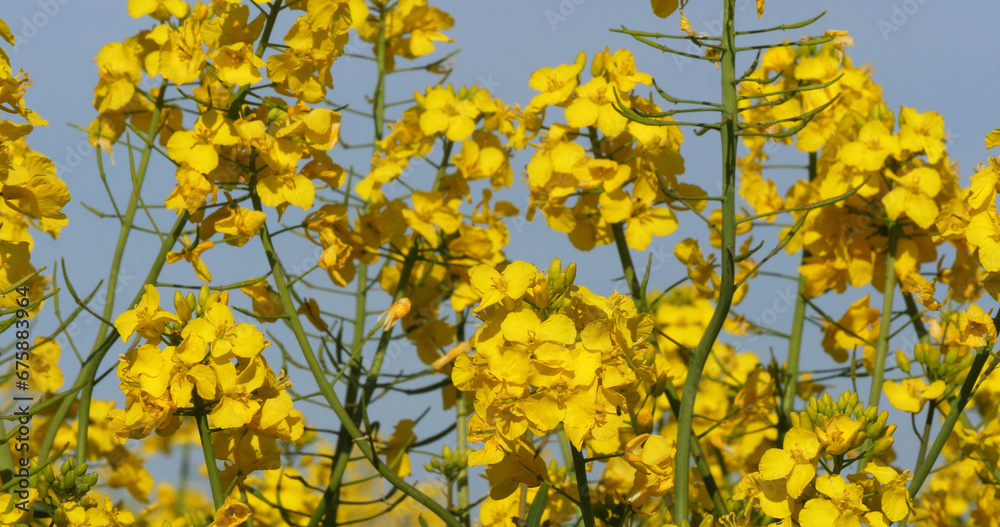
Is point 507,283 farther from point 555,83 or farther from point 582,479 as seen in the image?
point 555,83

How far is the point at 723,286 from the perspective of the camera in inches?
59.8

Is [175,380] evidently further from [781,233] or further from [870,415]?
[781,233]

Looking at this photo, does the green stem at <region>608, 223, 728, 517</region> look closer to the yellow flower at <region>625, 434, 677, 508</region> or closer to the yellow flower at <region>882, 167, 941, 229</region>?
the yellow flower at <region>625, 434, 677, 508</region>

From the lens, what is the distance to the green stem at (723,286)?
1.52 metres

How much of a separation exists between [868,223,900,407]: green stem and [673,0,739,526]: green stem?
Result: 0.74 meters

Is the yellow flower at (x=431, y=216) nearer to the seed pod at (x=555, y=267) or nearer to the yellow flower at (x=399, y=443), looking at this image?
the yellow flower at (x=399, y=443)

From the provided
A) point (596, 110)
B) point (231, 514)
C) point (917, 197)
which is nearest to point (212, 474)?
point (231, 514)

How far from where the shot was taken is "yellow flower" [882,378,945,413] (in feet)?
7.14

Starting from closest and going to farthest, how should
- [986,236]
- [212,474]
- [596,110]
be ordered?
[212,474], [986,236], [596,110]

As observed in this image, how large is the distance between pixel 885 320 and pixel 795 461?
85 centimetres

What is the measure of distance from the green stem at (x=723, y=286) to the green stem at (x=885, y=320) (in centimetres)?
74

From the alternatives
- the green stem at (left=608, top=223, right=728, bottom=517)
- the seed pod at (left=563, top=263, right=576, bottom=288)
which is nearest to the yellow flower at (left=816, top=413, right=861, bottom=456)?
the green stem at (left=608, top=223, right=728, bottom=517)

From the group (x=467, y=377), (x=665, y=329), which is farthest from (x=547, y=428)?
(x=665, y=329)

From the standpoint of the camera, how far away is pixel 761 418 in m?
2.66
